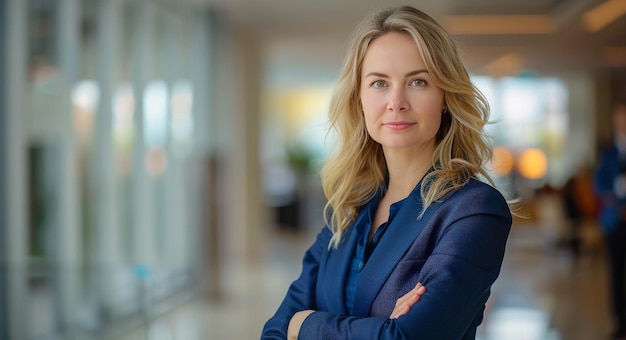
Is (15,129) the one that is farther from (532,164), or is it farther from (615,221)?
(532,164)

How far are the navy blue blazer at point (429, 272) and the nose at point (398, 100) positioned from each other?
190mm

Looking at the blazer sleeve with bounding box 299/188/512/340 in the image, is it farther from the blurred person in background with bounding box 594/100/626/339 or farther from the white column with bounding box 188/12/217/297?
the white column with bounding box 188/12/217/297

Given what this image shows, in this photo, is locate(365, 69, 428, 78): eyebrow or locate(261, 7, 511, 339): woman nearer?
locate(261, 7, 511, 339): woman

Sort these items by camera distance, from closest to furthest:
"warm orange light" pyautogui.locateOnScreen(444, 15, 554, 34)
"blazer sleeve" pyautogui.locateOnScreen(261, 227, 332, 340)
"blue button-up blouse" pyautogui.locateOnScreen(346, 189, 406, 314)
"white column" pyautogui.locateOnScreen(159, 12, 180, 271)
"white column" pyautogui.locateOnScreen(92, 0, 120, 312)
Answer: "blue button-up blouse" pyautogui.locateOnScreen(346, 189, 406, 314), "blazer sleeve" pyautogui.locateOnScreen(261, 227, 332, 340), "white column" pyautogui.locateOnScreen(92, 0, 120, 312), "warm orange light" pyautogui.locateOnScreen(444, 15, 554, 34), "white column" pyautogui.locateOnScreen(159, 12, 180, 271)

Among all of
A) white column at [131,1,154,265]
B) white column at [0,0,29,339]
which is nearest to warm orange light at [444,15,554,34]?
white column at [131,1,154,265]

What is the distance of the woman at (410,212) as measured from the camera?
1.58 metres

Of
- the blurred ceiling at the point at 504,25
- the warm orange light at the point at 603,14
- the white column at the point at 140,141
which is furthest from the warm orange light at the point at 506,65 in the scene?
the white column at the point at 140,141

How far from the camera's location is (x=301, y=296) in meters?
1.95

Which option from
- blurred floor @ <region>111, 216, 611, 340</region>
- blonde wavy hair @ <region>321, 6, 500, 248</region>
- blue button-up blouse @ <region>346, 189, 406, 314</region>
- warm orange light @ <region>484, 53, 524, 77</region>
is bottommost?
blurred floor @ <region>111, 216, 611, 340</region>

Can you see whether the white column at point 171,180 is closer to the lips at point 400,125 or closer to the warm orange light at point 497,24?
the warm orange light at point 497,24

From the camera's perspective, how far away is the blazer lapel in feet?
5.54

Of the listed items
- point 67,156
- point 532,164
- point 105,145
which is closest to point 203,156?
point 105,145

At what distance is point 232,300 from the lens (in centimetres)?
892

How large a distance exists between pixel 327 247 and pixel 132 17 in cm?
756
